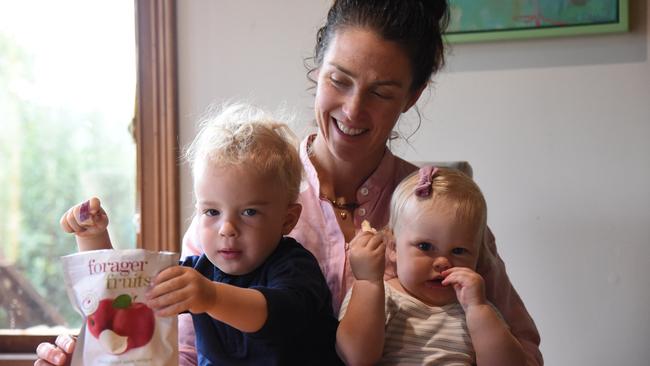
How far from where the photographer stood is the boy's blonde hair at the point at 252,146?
1.25 m

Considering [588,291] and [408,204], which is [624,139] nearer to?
[588,291]

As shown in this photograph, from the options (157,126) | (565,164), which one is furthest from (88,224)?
(565,164)

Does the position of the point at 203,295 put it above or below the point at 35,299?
above

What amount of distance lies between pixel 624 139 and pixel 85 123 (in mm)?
1786

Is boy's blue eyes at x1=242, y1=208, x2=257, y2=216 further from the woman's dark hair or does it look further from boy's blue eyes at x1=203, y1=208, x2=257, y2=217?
the woman's dark hair

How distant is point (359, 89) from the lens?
1.44 m

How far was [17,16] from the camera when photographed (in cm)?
260

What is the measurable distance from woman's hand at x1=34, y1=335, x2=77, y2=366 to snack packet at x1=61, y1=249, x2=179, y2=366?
0.18 m

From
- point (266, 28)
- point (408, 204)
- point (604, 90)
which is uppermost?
point (266, 28)

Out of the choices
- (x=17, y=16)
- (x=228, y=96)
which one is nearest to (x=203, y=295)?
(x=228, y=96)

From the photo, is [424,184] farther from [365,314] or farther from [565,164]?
[565,164]

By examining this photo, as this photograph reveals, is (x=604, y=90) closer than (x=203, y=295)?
No

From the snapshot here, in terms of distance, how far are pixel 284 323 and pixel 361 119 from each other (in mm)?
488

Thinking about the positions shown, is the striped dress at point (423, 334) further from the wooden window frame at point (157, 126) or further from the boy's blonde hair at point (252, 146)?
the wooden window frame at point (157, 126)
